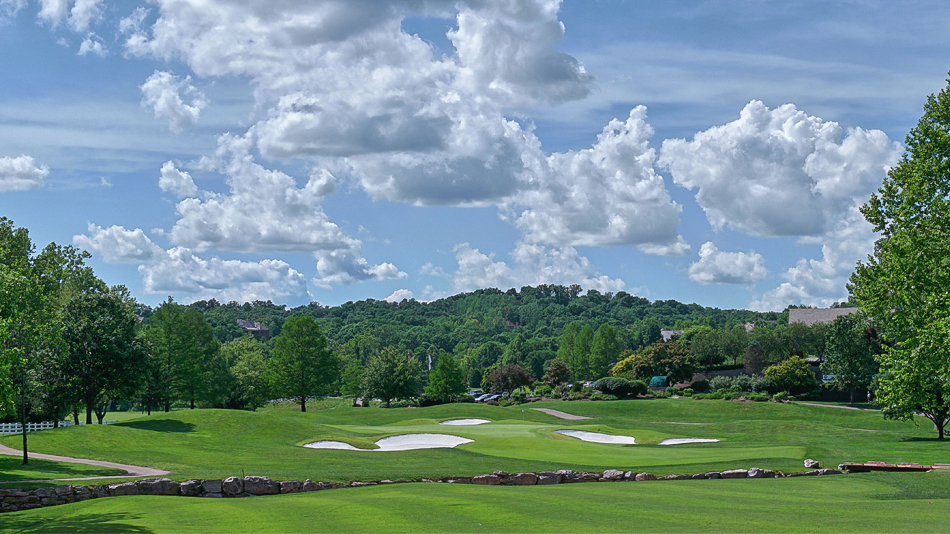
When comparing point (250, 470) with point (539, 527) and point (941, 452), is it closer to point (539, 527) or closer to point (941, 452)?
point (539, 527)

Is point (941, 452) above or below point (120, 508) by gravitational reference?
below

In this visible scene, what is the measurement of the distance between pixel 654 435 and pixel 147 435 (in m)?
28.5

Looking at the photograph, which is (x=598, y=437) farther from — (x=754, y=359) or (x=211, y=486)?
(x=754, y=359)

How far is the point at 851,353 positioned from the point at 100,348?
197 feet

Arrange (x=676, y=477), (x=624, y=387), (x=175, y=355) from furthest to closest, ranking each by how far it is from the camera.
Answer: (x=624, y=387)
(x=175, y=355)
(x=676, y=477)

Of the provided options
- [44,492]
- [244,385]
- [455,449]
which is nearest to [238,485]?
[44,492]

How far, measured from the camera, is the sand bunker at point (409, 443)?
37500mm

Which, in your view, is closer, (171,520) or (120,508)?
(171,520)

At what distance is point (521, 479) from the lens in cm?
2466

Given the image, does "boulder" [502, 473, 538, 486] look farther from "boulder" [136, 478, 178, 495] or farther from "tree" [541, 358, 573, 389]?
"tree" [541, 358, 573, 389]

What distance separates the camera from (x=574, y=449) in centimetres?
3431

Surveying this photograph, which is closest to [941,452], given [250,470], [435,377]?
[250,470]

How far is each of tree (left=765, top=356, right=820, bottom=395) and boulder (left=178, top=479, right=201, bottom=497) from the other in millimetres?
62745

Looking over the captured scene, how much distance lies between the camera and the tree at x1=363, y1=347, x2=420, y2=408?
7250 cm
